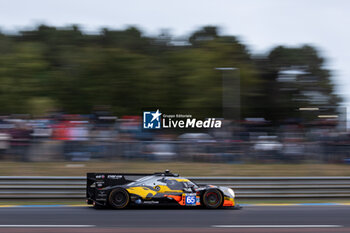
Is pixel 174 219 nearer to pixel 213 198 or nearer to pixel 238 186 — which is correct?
pixel 213 198

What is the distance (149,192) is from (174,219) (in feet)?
5.62

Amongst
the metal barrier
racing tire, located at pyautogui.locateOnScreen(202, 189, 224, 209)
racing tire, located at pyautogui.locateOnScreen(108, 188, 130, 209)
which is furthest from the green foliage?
racing tire, located at pyautogui.locateOnScreen(108, 188, 130, 209)

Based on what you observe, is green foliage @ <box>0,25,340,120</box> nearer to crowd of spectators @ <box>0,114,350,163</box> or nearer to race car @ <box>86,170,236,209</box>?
crowd of spectators @ <box>0,114,350,163</box>

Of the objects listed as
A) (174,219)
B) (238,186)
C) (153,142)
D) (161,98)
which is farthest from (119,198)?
(161,98)

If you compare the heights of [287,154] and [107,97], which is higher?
[107,97]

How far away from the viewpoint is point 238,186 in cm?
1338

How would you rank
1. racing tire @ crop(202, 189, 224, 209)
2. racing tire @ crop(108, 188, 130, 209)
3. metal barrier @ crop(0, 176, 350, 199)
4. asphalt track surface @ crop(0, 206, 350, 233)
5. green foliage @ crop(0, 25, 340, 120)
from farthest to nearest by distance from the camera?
1. green foliage @ crop(0, 25, 340, 120)
2. metal barrier @ crop(0, 176, 350, 199)
3. racing tire @ crop(202, 189, 224, 209)
4. racing tire @ crop(108, 188, 130, 209)
5. asphalt track surface @ crop(0, 206, 350, 233)

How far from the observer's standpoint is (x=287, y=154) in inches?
612

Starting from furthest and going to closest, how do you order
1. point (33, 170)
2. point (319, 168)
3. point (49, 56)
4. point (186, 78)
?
point (49, 56), point (186, 78), point (319, 168), point (33, 170)

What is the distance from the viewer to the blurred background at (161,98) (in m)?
14.9

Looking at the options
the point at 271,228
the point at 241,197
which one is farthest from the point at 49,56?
the point at 271,228

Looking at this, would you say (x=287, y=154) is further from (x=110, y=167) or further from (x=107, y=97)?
(x=107, y=97)

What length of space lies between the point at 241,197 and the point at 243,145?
8.05ft

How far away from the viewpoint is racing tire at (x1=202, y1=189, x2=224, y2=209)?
1134cm
